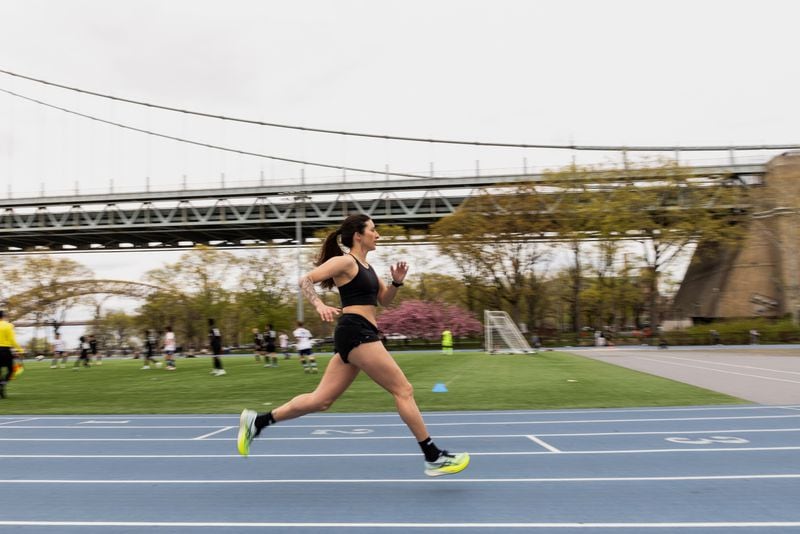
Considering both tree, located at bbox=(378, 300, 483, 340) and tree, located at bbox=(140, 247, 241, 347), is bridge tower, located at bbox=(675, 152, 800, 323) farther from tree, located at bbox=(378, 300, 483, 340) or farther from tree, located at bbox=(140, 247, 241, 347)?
tree, located at bbox=(140, 247, 241, 347)

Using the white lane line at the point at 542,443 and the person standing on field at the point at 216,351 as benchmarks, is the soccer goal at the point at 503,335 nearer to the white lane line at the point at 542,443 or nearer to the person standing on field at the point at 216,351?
the person standing on field at the point at 216,351

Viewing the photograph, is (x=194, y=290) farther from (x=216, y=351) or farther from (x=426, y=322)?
(x=216, y=351)

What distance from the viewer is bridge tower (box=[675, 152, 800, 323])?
45312 millimetres

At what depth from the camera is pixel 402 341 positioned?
53.5 metres

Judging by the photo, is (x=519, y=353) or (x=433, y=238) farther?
(x=433, y=238)

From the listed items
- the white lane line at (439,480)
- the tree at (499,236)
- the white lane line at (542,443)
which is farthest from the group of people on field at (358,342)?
the tree at (499,236)

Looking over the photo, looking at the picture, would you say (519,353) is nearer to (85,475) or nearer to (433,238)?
(433,238)

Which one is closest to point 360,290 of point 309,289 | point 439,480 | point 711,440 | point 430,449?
point 309,289

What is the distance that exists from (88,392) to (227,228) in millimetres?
53026

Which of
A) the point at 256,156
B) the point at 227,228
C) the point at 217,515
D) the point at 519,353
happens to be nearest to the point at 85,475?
the point at 217,515

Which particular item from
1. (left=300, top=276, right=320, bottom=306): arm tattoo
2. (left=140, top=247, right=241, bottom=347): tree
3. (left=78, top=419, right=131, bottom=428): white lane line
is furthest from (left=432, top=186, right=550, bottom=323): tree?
(left=300, top=276, right=320, bottom=306): arm tattoo

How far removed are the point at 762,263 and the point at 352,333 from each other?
182ft

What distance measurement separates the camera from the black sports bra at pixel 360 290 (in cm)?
502

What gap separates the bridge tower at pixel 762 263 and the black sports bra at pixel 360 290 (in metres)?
46.5
